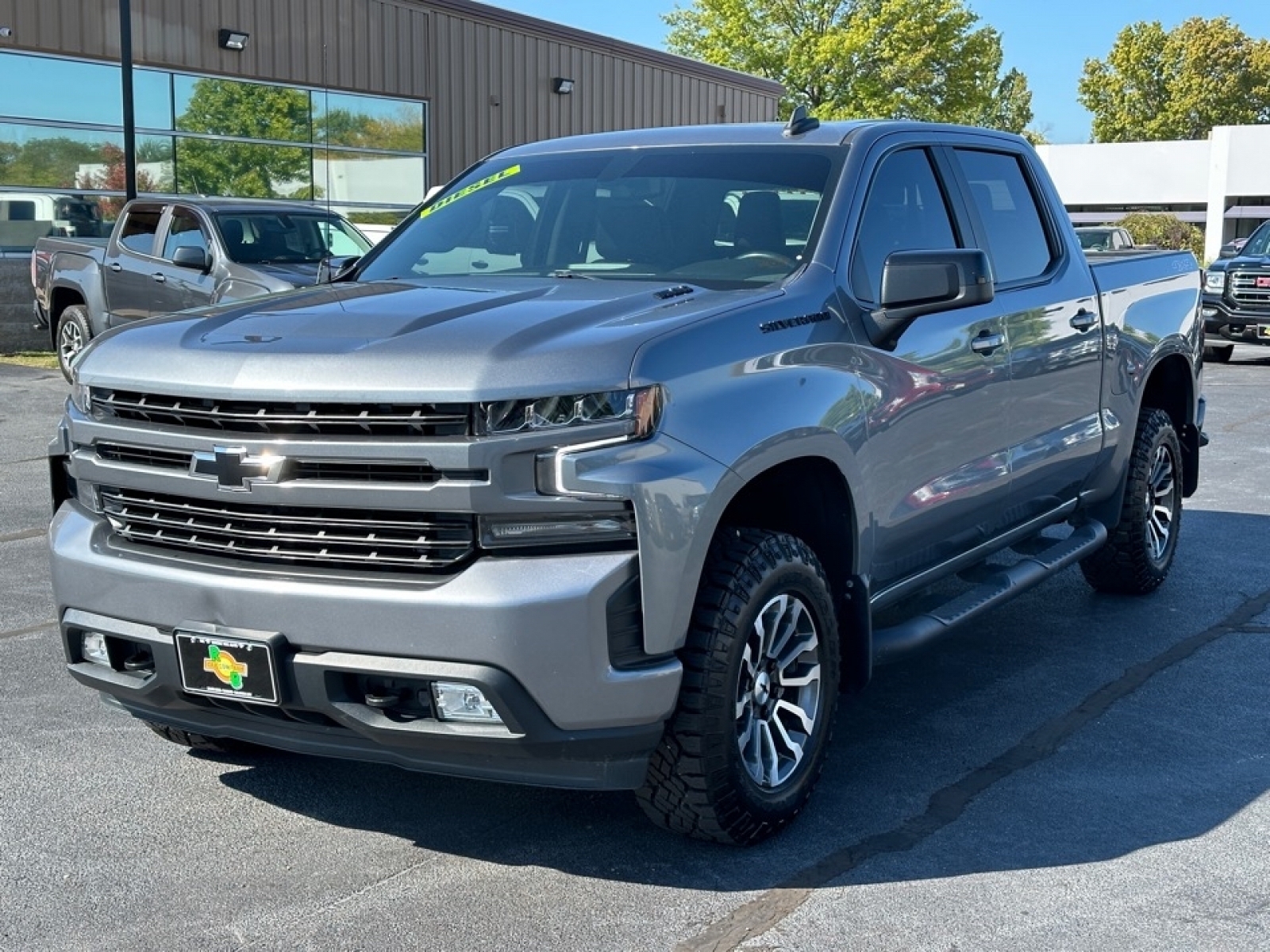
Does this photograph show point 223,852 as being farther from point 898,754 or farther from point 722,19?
point 722,19

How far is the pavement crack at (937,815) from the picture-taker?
3541 millimetres

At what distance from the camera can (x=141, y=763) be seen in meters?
4.64

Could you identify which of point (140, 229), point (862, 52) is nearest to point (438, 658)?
point (140, 229)

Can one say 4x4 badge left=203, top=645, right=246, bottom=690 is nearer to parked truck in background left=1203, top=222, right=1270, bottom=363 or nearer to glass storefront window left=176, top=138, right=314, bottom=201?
parked truck in background left=1203, top=222, right=1270, bottom=363

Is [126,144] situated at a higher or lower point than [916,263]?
higher

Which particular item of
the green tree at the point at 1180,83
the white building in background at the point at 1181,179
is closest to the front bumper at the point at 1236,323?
the white building in background at the point at 1181,179

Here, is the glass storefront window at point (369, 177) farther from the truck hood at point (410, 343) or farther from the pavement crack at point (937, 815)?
the truck hood at point (410, 343)

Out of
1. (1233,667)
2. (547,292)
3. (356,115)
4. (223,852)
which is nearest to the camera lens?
(223,852)

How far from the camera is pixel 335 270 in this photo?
5.51 m

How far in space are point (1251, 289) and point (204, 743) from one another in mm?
17327

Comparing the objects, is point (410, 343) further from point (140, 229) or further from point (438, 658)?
point (140, 229)

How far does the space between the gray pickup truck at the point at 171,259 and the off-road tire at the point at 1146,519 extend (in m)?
8.38

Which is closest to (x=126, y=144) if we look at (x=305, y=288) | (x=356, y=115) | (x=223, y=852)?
(x=356, y=115)

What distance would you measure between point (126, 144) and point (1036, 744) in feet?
52.9
